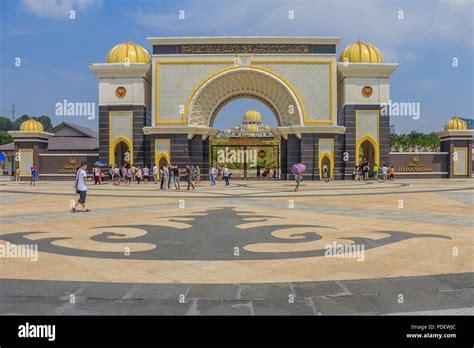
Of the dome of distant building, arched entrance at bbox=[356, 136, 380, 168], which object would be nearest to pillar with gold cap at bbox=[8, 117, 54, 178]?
arched entrance at bbox=[356, 136, 380, 168]

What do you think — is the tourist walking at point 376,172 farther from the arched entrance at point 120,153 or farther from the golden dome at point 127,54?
the golden dome at point 127,54

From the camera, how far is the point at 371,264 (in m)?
5.84

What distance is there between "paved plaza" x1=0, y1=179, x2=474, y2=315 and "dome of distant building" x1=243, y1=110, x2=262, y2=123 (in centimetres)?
7212

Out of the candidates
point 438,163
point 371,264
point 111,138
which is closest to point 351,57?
point 438,163

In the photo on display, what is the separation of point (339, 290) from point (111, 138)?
115 feet

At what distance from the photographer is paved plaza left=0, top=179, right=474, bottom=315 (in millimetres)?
4246

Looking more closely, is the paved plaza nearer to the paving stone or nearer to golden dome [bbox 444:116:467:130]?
the paving stone

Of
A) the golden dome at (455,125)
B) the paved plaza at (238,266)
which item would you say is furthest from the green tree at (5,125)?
the paved plaza at (238,266)

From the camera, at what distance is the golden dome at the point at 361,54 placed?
3759cm

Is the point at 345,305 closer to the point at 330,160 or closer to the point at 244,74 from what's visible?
the point at 330,160

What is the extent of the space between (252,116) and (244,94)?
41.9 meters

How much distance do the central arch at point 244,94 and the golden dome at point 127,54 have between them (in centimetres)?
647
